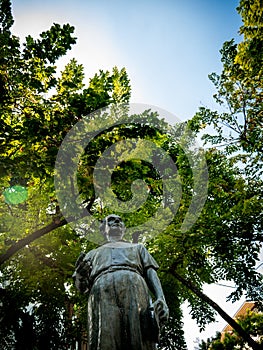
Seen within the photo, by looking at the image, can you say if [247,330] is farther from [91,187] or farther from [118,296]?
[118,296]

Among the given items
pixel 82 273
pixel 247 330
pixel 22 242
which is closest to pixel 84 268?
pixel 82 273

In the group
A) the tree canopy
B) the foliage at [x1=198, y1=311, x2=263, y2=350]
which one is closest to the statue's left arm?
the tree canopy

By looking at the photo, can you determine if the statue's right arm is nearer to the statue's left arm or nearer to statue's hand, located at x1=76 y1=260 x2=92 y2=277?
statue's hand, located at x1=76 y1=260 x2=92 y2=277

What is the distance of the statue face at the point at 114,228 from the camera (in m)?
4.08

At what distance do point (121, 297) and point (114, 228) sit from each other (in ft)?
3.20

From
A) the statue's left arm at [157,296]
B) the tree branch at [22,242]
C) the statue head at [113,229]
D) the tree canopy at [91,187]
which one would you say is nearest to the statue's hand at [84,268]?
the statue head at [113,229]

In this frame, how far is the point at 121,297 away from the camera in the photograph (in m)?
3.33

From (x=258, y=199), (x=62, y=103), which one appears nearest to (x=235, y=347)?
(x=258, y=199)

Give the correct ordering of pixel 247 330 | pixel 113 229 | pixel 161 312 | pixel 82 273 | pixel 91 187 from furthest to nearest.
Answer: pixel 247 330 < pixel 91 187 < pixel 113 229 < pixel 82 273 < pixel 161 312

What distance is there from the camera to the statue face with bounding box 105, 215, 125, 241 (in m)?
4.08

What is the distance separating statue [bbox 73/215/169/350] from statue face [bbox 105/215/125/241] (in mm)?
64

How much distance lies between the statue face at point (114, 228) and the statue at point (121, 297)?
64 millimetres

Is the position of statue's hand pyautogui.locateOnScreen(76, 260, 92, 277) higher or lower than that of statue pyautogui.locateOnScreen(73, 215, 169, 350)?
higher

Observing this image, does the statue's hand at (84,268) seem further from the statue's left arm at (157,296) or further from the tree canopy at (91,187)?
the tree canopy at (91,187)
